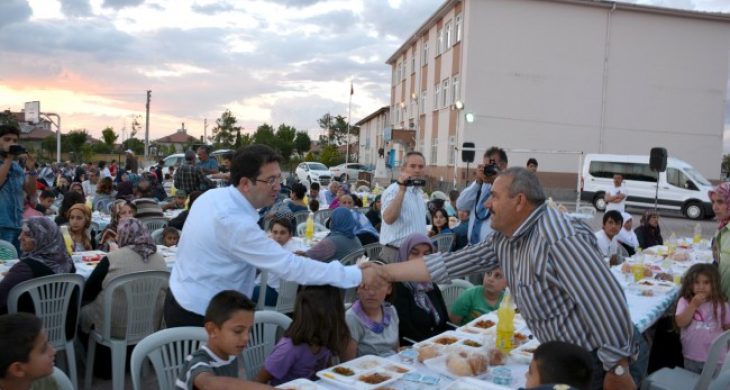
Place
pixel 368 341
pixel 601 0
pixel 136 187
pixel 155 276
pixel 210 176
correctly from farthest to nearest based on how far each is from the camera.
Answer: pixel 601 0 < pixel 136 187 < pixel 210 176 < pixel 155 276 < pixel 368 341

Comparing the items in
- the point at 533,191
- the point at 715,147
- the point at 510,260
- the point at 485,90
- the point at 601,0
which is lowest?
the point at 510,260

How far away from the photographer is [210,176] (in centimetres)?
1050

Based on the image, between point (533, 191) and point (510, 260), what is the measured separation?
1.19 ft

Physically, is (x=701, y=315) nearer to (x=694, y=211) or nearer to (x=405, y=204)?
(x=405, y=204)

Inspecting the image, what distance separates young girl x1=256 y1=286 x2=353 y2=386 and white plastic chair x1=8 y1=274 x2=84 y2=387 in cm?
215

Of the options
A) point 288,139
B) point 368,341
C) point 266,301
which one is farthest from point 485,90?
point 288,139

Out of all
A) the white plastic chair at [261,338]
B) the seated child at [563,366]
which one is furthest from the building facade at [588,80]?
the seated child at [563,366]

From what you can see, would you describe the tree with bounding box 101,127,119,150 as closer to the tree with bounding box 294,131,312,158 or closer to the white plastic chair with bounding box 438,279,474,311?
the tree with bounding box 294,131,312,158

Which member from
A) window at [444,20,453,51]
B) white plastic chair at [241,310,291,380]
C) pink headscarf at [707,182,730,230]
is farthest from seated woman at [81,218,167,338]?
window at [444,20,453,51]

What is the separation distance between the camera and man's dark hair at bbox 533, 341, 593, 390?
2023mm

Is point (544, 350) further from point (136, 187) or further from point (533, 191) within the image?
point (136, 187)

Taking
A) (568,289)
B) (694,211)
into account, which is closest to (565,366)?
(568,289)

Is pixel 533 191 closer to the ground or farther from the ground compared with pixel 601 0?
closer to the ground

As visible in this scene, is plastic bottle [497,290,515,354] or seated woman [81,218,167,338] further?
seated woman [81,218,167,338]
